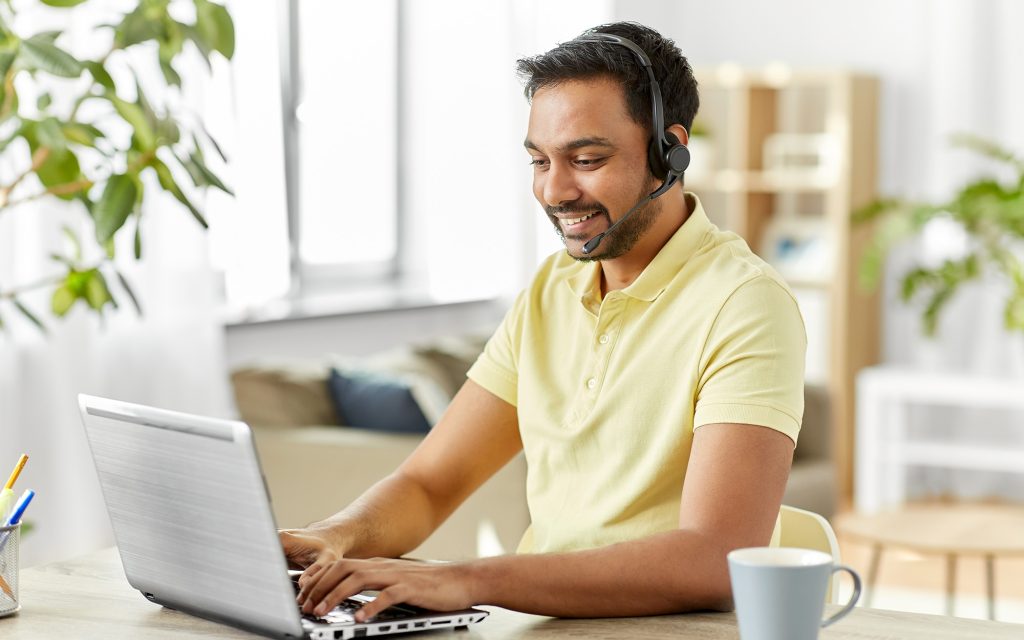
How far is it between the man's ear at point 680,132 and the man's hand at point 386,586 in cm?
63

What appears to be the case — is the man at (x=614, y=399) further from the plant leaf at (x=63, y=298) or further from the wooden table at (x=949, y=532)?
the wooden table at (x=949, y=532)

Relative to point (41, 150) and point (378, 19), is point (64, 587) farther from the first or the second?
point (378, 19)

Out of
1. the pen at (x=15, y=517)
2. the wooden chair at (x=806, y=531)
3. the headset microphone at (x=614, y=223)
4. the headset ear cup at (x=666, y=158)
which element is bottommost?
the wooden chair at (x=806, y=531)

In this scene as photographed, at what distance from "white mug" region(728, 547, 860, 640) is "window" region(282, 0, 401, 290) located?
381 centimetres

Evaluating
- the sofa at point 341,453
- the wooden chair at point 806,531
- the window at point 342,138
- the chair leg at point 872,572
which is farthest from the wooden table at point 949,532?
the window at point 342,138

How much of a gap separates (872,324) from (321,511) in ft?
10.5

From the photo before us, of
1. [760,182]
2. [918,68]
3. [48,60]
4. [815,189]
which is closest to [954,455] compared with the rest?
[815,189]

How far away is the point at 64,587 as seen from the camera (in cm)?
150

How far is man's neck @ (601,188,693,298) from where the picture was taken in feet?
5.66

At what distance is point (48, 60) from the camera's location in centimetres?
201

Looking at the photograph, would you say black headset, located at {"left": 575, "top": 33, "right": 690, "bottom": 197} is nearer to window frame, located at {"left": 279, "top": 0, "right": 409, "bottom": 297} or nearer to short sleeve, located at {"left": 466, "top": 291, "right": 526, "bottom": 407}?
short sleeve, located at {"left": 466, "top": 291, "right": 526, "bottom": 407}

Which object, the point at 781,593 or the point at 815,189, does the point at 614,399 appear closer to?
the point at 781,593

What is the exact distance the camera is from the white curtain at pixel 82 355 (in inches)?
130

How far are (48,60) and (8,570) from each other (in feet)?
2.92
